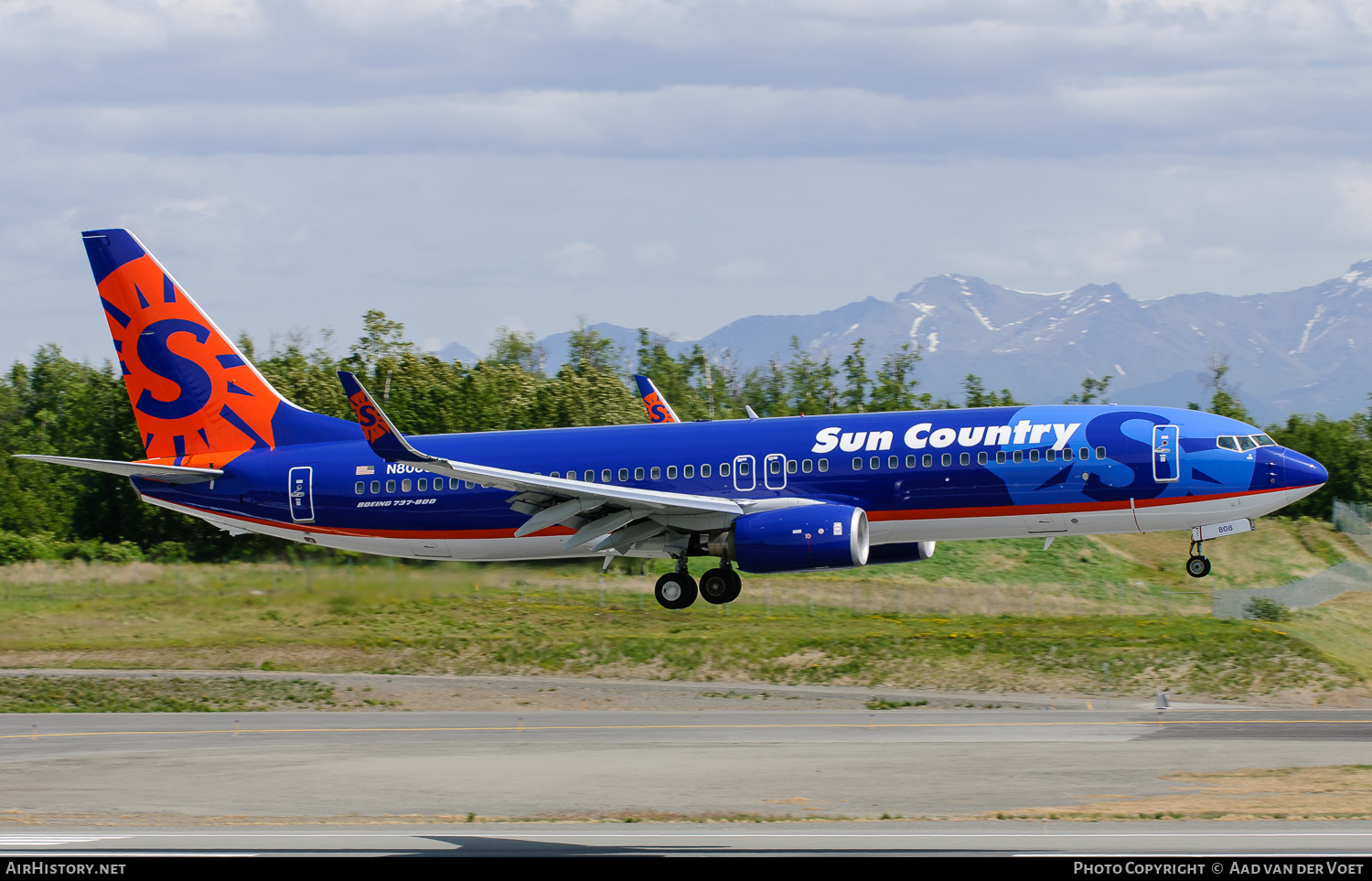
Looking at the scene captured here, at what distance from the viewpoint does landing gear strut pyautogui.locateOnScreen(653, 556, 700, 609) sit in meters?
37.4

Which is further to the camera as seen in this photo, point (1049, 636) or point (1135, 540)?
point (1135, 540)

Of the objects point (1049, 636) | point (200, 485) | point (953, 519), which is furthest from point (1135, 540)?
point (200, 485)

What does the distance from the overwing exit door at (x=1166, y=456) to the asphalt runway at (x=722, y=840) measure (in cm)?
973

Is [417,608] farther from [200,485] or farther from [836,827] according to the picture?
[836,827]

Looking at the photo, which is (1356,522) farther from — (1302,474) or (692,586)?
(692,586)

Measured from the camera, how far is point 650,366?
137 meters

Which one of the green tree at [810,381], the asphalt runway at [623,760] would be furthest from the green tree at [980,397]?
the asphalt runway at [623,760]

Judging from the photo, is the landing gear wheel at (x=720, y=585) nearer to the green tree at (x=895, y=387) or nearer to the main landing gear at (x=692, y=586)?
the main landing gear at (x=692, y=586)

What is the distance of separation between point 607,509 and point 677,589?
2877mm

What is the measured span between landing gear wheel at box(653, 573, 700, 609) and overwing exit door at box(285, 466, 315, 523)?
34.9 ft

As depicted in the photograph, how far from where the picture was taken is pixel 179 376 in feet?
143

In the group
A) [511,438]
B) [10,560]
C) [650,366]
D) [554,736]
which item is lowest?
[554,736]

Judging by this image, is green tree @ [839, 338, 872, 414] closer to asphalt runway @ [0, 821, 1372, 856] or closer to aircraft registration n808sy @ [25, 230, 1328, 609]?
aircraft registration n808sy @ [25, 230, 1328, 609]
